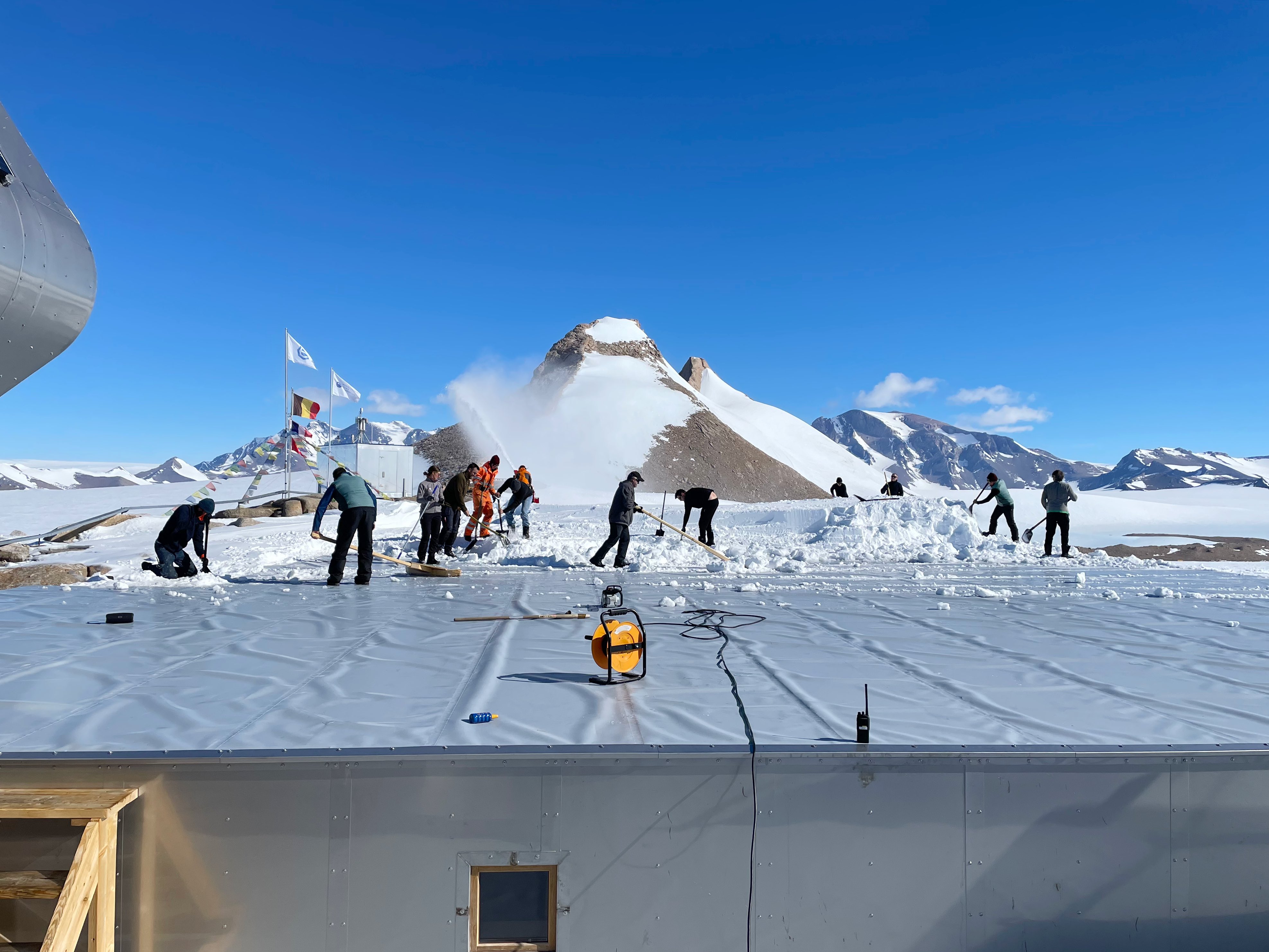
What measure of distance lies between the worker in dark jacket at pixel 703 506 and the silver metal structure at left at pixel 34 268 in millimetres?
9954

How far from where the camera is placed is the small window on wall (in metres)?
2.92

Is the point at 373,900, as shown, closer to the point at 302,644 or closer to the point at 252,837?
the point at 252,837

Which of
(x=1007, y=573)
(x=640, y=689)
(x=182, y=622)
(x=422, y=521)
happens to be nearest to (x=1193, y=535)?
(x=1007, y=573)

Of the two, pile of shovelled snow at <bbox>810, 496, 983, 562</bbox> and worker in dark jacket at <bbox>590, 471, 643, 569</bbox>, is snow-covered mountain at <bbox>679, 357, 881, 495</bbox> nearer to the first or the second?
pile of shovelled snow at <bbox>810, 496, 983, 562</bbox>

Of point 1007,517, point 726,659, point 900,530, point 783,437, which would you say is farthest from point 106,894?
point 783,437

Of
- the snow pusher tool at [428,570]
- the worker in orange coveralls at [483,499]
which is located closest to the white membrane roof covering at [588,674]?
the snow pusher tool at [428,570]

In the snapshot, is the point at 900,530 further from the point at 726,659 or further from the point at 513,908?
the point at 513,908

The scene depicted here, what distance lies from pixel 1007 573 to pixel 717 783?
28.8ft

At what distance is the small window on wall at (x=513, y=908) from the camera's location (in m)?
2.92

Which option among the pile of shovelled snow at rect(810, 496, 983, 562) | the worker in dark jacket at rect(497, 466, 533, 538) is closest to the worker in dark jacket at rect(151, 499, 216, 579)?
the worker in dark jacket at rect(497, 466, 533, 538)

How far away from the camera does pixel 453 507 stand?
34.9ft

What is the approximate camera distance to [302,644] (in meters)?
4.93

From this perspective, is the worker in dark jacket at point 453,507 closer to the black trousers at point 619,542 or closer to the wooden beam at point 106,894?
the black trousers at point 619,542

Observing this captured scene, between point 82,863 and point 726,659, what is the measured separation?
10.6 feet
